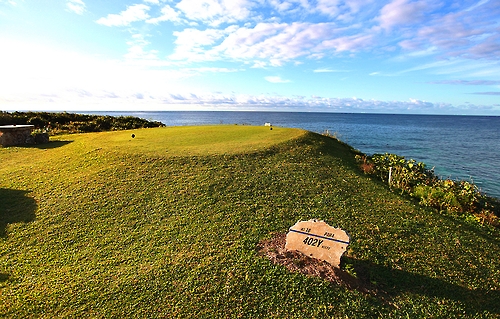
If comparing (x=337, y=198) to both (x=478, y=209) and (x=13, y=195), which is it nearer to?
(x=478, y=209)

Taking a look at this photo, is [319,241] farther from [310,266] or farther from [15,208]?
[15,208]

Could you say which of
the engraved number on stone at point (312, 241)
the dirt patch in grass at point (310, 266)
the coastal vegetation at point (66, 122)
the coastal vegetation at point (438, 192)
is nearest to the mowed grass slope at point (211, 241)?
the dirt patch in grass at point (310, 266)

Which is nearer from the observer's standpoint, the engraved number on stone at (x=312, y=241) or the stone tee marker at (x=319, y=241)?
the stone tee marker at (x=319, y=241)

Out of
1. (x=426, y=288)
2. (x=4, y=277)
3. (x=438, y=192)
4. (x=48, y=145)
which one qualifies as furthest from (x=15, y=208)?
(x=438, y=192)

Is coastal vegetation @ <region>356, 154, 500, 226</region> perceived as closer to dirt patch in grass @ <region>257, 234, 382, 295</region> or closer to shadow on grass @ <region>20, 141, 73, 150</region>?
dirt patch in grass @ <region>257, 234, 382, 295</region>

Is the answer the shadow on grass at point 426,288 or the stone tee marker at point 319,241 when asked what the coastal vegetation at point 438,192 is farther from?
the stone tee marker at point 319,241

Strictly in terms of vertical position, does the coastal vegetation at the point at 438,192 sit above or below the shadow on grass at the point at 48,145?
below

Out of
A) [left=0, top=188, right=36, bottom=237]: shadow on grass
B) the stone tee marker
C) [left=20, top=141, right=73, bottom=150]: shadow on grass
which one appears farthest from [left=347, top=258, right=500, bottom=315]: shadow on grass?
[left=20, top=141, right=73, bottom=150]: shadow on grass
